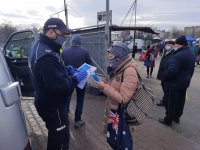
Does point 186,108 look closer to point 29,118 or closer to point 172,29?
point 29,118

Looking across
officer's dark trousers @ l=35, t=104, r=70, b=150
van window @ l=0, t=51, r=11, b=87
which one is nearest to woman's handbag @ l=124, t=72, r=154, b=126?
officer's dark trousers @ l=35, t=104, r=70, b=150

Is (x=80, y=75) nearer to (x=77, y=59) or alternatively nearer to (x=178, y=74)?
(x=77, y=59)

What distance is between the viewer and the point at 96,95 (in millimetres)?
7039

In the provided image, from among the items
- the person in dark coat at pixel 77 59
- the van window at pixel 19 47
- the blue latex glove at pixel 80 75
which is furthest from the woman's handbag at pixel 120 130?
the van window at pixel 19 47

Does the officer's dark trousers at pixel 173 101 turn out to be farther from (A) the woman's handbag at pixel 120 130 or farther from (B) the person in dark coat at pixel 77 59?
(A) the woman's handbag at pixel 120 130

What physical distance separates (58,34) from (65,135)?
3.90 feet

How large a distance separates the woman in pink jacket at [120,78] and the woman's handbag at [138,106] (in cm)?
10

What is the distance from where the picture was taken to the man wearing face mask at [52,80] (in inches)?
90.5

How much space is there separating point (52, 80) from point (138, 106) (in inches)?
40.7

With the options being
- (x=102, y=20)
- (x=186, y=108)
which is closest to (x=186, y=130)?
(x=186, y=108)

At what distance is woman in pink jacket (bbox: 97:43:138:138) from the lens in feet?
8.12

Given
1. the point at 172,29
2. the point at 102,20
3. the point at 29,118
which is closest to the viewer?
the point at 29,118

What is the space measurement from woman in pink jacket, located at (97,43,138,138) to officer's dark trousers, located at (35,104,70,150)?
559 millimetres

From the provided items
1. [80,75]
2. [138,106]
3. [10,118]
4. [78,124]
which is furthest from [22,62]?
[10,118]
